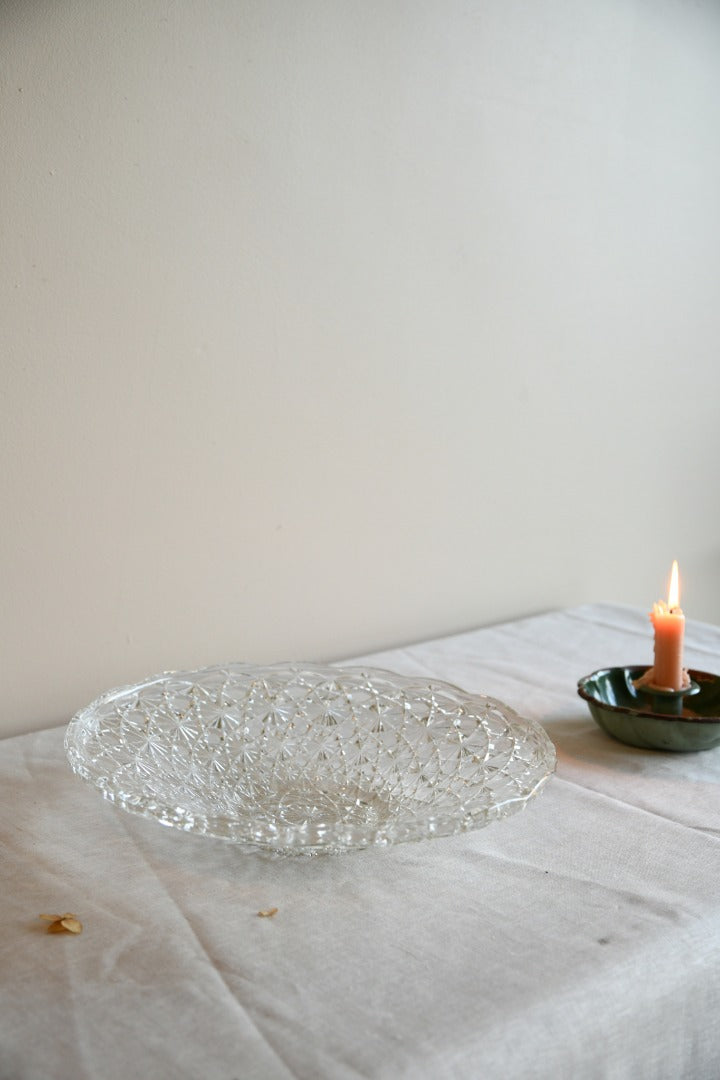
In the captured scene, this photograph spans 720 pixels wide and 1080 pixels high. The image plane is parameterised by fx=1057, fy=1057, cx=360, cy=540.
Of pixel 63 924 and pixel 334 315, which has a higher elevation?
pixel 334 315

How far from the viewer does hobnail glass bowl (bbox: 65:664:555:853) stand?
0.77 metres

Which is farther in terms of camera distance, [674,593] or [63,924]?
[674,593]

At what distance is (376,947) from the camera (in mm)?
685

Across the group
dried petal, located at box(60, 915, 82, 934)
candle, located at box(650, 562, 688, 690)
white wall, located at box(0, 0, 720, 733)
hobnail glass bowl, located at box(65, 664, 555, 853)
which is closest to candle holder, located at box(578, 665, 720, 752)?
candle, located at box(650, 562, 688, 690)

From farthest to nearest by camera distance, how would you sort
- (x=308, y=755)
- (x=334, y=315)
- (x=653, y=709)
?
1. (x=334, y=315)
2. (x=653, y=709)
3. (x=308, y=755)

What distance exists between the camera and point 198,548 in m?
1.23

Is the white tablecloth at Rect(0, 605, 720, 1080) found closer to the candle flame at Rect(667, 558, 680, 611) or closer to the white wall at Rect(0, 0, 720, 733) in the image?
the candle flame at Rect(667, 558, 680, 611)

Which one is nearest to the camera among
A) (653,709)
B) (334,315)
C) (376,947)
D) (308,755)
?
(376,947)

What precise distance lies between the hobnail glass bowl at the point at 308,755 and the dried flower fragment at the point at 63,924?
0.09 metres

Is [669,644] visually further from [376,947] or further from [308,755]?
[376,947]

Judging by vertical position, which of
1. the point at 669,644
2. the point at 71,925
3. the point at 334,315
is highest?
the point at 334,315

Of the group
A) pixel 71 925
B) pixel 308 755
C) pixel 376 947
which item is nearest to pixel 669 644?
pixel 308 755

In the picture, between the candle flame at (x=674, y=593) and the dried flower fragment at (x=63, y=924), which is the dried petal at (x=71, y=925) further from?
the candle flame at (x=674, y=593)

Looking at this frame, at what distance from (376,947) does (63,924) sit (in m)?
0.21
